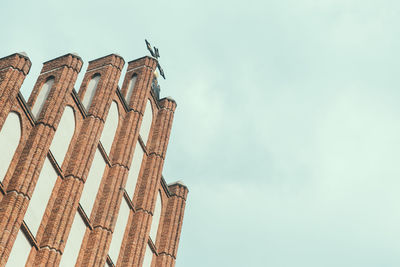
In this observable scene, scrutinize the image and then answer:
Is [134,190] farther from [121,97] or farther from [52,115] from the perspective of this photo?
[52,115]

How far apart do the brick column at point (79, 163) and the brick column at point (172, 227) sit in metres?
4.55

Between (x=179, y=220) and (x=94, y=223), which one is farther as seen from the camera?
(x=179, y=220)

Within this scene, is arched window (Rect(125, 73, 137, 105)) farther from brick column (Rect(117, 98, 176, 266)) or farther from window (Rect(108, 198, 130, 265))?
window (Rect(108, 198, 130, 265))

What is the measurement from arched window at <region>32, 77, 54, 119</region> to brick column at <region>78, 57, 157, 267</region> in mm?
2833

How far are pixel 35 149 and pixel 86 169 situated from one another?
7.11 feet

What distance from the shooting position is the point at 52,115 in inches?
759

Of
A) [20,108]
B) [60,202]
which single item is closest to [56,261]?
[60,202]

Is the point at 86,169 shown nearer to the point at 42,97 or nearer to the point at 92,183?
the point at 92,183

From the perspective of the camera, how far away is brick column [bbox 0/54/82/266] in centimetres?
1614

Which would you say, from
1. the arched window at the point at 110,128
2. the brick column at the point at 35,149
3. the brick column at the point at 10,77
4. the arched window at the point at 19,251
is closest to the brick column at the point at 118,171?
the arched window at the point at 110,128

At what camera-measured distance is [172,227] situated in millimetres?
24219

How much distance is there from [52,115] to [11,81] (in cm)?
157

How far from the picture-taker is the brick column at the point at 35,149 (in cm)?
1614

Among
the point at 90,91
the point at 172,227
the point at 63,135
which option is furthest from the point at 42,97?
the point at 172,227
